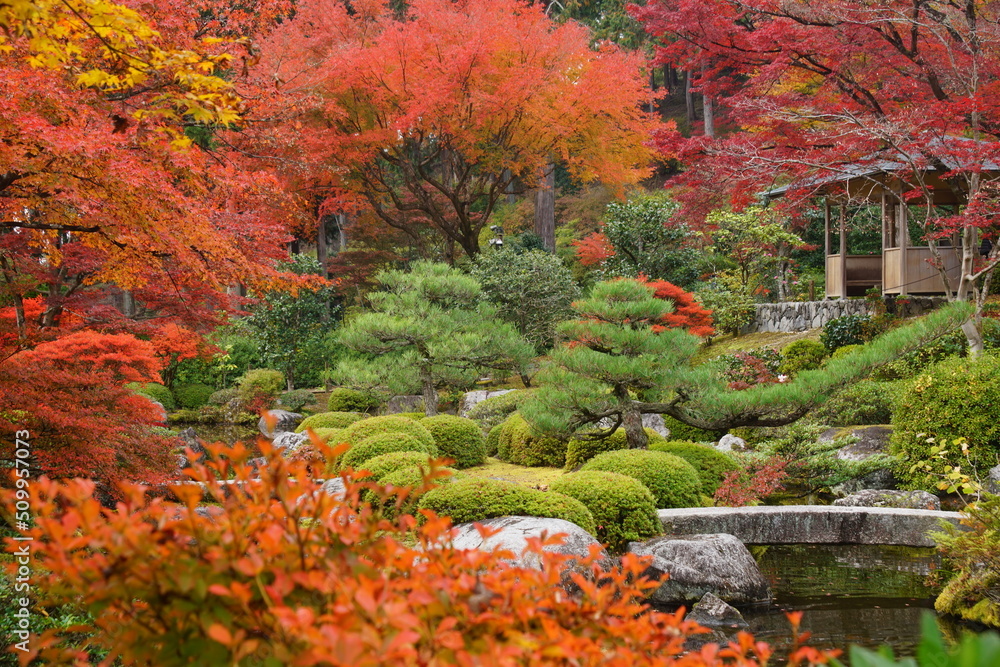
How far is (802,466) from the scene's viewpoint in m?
7.76

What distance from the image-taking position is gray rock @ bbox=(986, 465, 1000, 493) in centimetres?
680

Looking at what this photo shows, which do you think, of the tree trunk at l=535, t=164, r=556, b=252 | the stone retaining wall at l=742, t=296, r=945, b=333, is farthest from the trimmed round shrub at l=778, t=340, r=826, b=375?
the tree trunk at l=535, t=164, r=556, b=252

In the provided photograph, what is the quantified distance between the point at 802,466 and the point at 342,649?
7611 millimetres

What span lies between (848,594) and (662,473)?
1.81 meters

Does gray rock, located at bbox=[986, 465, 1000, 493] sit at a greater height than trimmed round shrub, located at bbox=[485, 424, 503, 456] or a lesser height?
greater

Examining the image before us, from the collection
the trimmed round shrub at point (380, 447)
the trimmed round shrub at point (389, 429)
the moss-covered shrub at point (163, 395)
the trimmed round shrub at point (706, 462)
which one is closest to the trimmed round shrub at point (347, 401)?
the moss-covered shrub at point (163, 395)

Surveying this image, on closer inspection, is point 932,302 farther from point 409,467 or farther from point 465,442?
point 409,467

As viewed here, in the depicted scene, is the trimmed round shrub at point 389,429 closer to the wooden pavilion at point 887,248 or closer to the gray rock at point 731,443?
the gray rock at point 731,443

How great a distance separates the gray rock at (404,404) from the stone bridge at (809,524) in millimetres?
8591

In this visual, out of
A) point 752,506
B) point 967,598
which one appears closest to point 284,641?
point 967,598

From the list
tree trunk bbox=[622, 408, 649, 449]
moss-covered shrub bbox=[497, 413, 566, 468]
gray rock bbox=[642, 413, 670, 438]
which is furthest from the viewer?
gray rock bbox=[642, 413, 670, 438]

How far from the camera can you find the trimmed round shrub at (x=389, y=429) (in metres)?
8.15

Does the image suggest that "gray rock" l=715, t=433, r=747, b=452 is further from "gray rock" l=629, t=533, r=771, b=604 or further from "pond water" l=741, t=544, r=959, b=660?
"gray rock" l=629, t=533, r=771, b=604

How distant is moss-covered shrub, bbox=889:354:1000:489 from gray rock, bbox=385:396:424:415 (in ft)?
28.8
